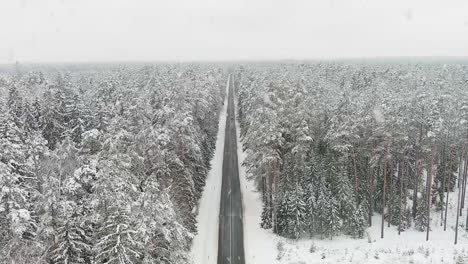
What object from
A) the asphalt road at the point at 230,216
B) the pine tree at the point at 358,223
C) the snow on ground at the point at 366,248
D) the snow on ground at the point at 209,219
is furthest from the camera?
the pine tree at the point at 358,223

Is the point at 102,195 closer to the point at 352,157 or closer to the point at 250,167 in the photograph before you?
the point at 250,167

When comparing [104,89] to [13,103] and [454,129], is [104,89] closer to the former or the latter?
[13,103]

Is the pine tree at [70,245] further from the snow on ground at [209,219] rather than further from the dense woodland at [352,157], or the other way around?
the dense woodland at [352,157]

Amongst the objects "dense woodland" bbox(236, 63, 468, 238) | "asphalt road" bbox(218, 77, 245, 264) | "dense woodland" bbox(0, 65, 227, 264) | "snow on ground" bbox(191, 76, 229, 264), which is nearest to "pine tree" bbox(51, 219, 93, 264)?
"dense woodland" bbox(0, 65, 227, 264)

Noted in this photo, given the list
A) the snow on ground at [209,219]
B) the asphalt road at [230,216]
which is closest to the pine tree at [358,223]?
the asphalt road at [230,216]

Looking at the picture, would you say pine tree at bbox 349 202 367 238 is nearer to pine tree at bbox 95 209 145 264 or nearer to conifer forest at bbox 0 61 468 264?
conifer forest at bbox 0 61 468 264

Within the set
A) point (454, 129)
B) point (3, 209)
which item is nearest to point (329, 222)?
point (454, 129)
